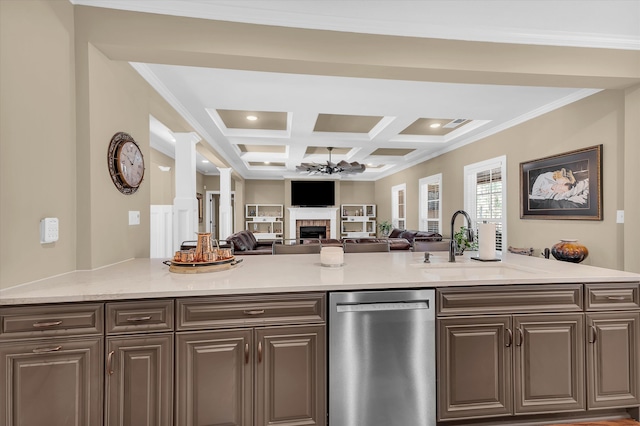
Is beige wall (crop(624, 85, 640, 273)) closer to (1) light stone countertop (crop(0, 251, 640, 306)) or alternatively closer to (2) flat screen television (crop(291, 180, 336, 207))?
(1) light stone countertop (crop(0, 251, 640, 306))

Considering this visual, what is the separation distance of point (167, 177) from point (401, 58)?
5514 millimetres

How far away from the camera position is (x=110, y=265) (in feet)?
6.95

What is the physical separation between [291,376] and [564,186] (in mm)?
3780

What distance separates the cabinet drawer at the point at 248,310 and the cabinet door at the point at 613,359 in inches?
62.7

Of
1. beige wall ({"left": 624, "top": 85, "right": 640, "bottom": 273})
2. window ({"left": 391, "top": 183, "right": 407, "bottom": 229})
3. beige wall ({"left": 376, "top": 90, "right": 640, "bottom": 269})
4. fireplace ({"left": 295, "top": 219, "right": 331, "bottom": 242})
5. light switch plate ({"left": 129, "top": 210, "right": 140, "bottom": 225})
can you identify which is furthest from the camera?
fireplace ({"left": 295, "top": 219, "right": 331, "bottom": 242})

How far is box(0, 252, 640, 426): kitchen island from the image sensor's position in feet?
4.50

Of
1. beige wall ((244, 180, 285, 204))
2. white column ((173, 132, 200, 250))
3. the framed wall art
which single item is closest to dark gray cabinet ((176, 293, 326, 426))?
white column ((173, 132, 200, 250))

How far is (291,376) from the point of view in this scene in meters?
1.54

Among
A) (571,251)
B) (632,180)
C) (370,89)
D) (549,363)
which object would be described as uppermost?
(370,89)

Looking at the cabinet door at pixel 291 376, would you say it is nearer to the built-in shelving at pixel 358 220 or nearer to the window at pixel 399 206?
the window at pixel 399 206

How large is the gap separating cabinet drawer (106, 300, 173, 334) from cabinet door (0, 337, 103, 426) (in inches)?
4.1

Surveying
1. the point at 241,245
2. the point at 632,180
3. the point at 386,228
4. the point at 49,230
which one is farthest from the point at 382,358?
the point at 386,228

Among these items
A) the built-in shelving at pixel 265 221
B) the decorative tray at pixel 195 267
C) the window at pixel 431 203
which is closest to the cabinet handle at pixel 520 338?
the decorative tray at pixel 195 267

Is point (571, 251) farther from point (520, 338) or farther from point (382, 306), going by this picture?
point (382, 306)
